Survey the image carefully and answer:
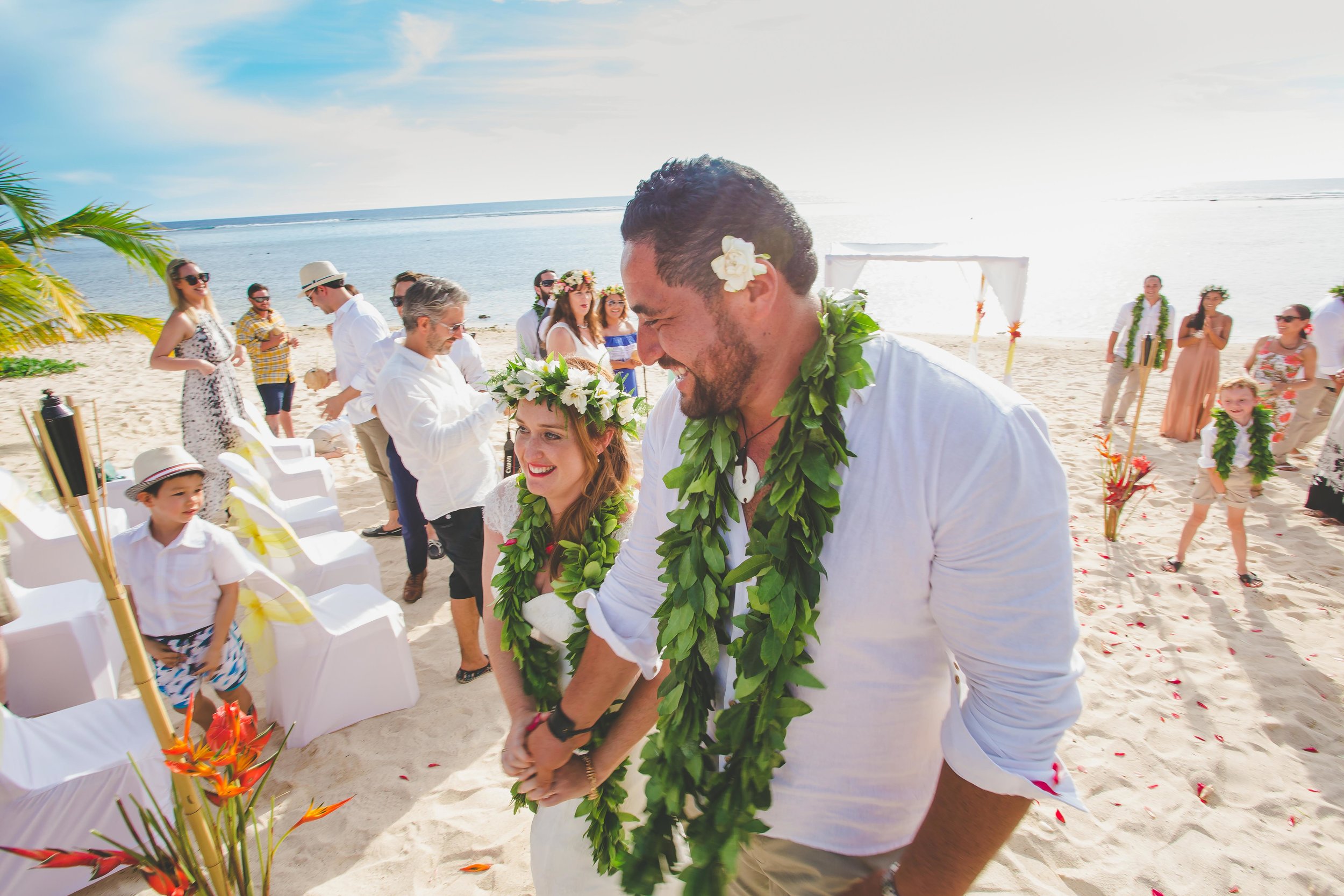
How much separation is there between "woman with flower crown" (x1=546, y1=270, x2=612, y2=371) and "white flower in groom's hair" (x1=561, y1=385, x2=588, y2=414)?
9.96 feet

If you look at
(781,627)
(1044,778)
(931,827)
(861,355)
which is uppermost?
(861,355)

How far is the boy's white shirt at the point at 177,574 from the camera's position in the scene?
297 cm

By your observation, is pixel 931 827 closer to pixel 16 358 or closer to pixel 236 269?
pixel 16 358

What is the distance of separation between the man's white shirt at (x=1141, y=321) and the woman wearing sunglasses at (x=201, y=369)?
9.59 meters

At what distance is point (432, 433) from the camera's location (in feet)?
12.4

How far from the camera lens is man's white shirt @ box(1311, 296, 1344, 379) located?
252 inches

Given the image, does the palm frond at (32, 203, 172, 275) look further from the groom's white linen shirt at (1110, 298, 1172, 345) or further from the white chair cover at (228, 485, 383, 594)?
the groom's white linen shirt at (1110, 298, 1172, 345)

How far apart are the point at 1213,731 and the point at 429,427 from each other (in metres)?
4.69

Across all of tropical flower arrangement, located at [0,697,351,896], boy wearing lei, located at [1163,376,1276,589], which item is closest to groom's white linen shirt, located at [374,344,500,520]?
tropical flower arrangement, located at [0,697,351,896]

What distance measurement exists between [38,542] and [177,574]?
8.56 feet

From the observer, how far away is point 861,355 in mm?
1274

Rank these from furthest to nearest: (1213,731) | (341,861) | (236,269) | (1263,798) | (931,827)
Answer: (236,269), (1213,731), (1263,798), (341,861), (931,827)

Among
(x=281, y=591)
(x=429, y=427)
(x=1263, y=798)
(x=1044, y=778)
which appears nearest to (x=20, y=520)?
(x=281, y=591)

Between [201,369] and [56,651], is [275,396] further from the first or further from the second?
[56,651]
